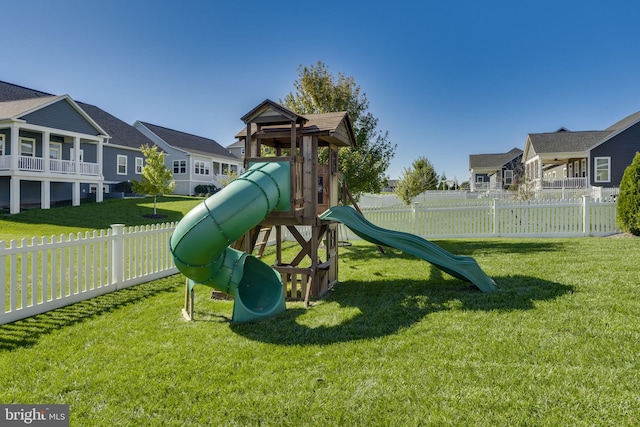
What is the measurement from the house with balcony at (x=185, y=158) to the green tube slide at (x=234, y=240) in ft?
98.3

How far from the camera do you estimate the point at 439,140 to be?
127 ft

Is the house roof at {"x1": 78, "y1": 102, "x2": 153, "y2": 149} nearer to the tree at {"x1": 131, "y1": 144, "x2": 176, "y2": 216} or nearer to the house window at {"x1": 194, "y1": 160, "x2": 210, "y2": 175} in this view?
the house window at {"x1": 194, "y1": 160, "x2": 210, "y2": 175}

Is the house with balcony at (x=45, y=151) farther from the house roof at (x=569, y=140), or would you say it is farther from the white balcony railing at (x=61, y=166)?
the house roof at (x=569, y=140)

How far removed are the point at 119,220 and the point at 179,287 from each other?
14165 millimetres

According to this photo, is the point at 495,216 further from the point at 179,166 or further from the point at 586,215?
the point at 179,166

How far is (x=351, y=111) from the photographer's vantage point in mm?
13023

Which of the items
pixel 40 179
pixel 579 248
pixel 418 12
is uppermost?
pixel 418 12

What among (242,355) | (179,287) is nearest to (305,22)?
(179,287)

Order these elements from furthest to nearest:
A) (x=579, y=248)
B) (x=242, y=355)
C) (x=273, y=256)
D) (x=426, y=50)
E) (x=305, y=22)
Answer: (x=426, y=50), (x=305, y=22), (x=273, y=256), (x=579, y=248), (x=242, y=355)

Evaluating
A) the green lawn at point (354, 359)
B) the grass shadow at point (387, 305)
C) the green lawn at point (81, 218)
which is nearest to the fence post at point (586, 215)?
the green lawn at point (354, 359)

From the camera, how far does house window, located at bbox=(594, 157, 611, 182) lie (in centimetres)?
2848

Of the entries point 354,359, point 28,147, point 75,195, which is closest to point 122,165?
point 75,195

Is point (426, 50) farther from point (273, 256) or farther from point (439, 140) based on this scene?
point (439, 140)

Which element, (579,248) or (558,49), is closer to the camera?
(579,248)
